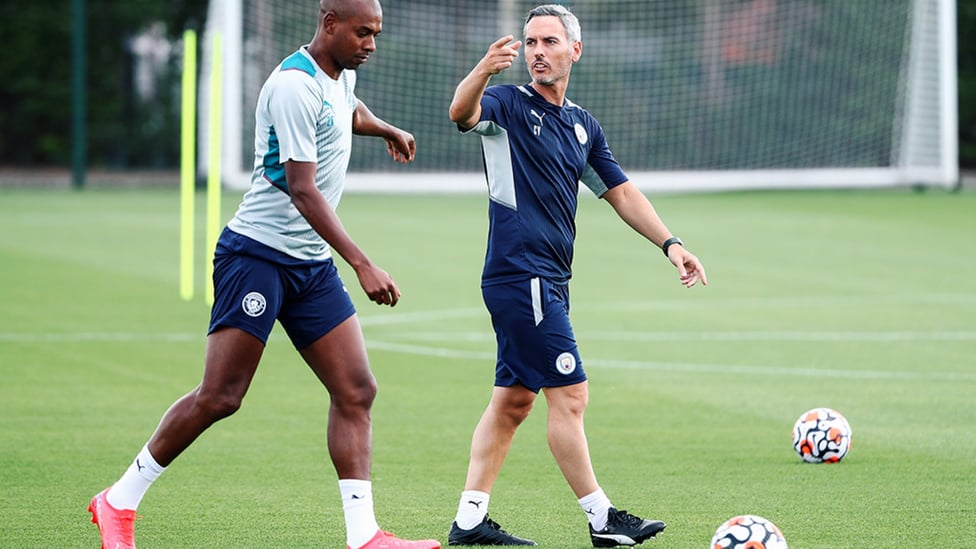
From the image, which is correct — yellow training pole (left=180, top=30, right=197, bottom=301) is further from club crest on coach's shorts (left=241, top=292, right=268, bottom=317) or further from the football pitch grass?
club crest on coach's shorts (left=241, top=292, right=268, bottom=317)

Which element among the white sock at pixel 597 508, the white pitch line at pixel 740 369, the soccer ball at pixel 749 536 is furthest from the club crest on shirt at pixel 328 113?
the white pitch line at pixel 740 369

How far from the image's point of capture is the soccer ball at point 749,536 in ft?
18.9

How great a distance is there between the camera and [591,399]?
1021 centimetres

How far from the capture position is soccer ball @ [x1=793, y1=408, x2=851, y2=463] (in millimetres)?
8102

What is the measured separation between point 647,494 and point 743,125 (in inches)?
916

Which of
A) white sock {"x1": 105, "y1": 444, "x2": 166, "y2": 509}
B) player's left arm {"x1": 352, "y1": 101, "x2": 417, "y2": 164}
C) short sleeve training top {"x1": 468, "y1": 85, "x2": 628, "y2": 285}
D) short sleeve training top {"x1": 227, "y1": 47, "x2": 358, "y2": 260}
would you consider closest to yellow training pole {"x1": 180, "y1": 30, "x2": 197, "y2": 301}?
player's left arm {"x1": 352, "y1": 101, "x2": 417, "y2": 164}

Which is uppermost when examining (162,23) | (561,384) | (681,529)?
(162,23)

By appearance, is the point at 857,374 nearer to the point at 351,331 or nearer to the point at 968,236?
the point at 351,331

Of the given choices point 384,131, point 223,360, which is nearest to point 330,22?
point 384,131

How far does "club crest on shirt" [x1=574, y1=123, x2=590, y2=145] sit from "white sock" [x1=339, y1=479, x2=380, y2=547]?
A: 170 centimetres

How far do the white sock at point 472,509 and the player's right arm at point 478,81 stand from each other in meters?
1.53

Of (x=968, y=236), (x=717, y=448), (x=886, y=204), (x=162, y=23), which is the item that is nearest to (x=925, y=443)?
(x=717, y=448)

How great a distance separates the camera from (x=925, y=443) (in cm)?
862

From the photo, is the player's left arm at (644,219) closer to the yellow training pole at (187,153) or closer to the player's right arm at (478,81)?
the player's right arm at (478,81)
